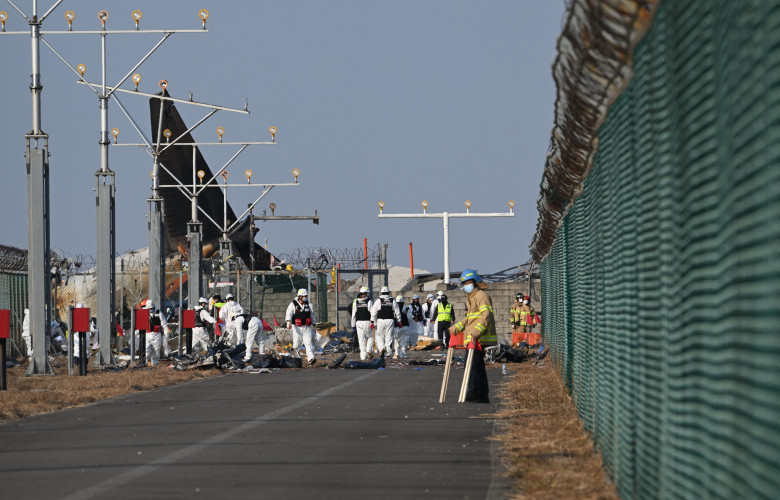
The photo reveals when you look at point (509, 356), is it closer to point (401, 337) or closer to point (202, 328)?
point (401, 337)

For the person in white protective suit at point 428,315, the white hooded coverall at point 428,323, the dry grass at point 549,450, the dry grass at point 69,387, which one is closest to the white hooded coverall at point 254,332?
the dry grass at point 69,387

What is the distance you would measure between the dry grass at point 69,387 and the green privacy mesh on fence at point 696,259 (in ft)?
29.6

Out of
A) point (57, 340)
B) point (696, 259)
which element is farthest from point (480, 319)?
point (57, 340)

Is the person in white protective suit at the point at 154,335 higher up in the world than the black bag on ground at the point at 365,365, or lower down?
higher up

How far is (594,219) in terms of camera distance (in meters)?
10.1

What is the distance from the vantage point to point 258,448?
10.4 m

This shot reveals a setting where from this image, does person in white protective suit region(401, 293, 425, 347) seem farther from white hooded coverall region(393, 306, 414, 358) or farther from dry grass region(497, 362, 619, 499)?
dry grass region(497, 362, 619, 499)

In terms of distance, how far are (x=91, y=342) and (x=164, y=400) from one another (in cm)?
1866

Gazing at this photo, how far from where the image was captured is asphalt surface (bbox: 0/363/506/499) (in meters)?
8.12

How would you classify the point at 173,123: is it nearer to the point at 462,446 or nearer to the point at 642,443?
the point at 462,446

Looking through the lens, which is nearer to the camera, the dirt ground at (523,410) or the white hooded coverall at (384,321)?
the dirt ground at (523,410)

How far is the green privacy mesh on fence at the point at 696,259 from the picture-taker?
11.5 ft

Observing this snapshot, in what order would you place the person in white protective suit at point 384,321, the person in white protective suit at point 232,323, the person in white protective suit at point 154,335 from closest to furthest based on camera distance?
the person in white protective suit at point 154,335
the person in white protective suit at point 384,321
the person in white protective suit at point 232,323

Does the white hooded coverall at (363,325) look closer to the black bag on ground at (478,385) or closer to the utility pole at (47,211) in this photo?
the utility pole at (47,211)
